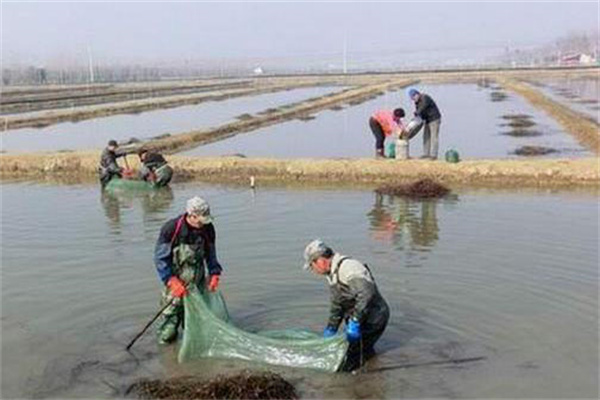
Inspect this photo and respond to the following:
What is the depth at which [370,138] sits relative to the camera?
2302cm

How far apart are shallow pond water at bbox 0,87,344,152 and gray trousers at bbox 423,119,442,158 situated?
10.9 m

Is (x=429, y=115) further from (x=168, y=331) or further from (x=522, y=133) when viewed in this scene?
(x=168, y=331)

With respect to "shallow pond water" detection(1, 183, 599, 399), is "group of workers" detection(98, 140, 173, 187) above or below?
above

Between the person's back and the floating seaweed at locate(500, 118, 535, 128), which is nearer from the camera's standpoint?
the person's back

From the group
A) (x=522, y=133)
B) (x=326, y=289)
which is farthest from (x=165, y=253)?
(x=522, y=133)

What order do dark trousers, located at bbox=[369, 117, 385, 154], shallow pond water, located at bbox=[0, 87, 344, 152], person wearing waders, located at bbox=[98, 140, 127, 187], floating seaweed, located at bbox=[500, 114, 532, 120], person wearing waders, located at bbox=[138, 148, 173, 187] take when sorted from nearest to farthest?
person wearing waders, located at bbox=[98, 140, 127, 187]
person wearing waders, located at bbox=[138, 148, 173, 187]
dark trousers, located at bbox=[369, 117, 385, 154]
shallow pond water, located at bbox=[0, 87, 344, 152]
floating seaweed, located at bbox=[500, 114, 532, 120]

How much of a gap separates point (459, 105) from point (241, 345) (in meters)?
32.5

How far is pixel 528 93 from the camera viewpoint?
43469 millimetres

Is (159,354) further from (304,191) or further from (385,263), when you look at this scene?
(304,191)

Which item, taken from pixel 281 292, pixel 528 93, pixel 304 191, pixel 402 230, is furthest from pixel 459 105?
pixel 281 292

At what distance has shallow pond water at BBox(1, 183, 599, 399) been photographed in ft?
20.1

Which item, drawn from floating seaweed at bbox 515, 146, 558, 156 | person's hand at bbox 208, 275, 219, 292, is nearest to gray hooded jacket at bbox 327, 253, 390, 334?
person's hand at bbox 208, 275, 219, 292

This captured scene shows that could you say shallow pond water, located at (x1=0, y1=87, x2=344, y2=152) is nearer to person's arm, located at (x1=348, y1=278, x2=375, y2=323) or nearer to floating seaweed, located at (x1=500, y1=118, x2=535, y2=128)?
floating seaweed, located at (x1=500, y1=118, x2=535, y2=128)

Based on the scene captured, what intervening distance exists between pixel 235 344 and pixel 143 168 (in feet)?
27.9
